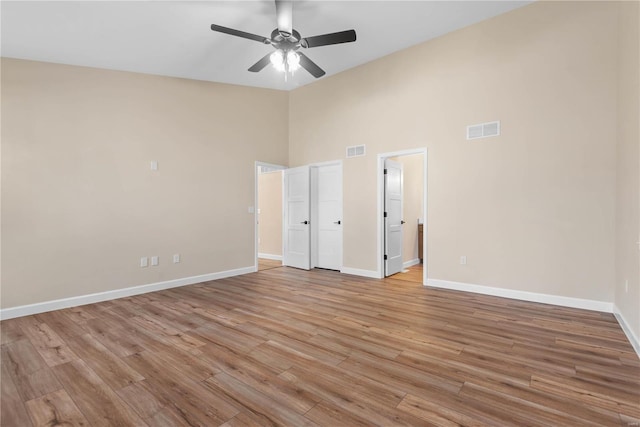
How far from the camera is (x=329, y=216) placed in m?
6.17

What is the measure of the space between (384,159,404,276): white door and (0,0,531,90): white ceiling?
2079mm

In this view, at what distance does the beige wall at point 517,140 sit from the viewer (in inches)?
138

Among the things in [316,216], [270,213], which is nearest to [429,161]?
[316,216]

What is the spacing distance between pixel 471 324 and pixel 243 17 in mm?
4387

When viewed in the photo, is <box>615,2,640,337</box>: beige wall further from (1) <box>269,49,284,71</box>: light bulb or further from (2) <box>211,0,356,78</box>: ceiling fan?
(1) <box>269,49,284,71</box>: light bulb

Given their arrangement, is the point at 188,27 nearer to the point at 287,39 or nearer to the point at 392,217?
the point at 287,39

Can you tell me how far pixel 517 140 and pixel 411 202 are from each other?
109 inches

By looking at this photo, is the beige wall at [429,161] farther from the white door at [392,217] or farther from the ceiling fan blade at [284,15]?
the ceiling fan blade at [284,15]

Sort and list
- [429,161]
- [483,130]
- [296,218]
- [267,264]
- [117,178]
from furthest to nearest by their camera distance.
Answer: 1. [267,264]
2. [296,218]
3. [429,161]
4. [117,178]
5. [483,130]

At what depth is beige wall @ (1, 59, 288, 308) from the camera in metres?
3.68

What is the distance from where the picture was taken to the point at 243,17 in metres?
3.68

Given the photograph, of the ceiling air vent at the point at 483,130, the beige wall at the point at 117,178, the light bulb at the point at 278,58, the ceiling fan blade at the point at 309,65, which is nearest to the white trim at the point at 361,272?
the beige wall at the point at 117,178

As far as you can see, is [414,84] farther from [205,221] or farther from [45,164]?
[45,164]

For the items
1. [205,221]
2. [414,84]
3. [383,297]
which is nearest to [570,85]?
[414,84]
